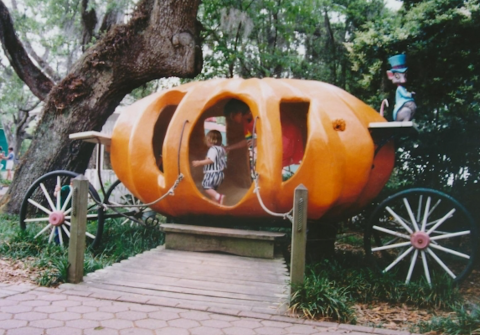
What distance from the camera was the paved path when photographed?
9.95 ft

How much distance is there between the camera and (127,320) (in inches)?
127

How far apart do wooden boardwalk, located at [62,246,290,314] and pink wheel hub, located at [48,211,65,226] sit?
1182mm

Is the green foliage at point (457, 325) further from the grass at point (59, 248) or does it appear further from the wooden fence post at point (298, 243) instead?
the grass at point (59, 248)

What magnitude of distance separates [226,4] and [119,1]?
2555 millimetres

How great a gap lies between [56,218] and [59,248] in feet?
1.25

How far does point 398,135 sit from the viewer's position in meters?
5.31

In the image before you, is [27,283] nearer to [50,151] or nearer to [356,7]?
[50,151]

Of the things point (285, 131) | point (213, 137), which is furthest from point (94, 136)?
point (285, 131)

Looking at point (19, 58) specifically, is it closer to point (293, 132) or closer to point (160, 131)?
point (160, 131)

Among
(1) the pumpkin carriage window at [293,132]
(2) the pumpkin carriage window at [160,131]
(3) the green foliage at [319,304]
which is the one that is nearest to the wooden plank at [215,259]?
(3) the green foliage at [319,304]

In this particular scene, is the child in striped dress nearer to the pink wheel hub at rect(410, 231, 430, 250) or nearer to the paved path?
the pink wheel hub at rect(410, 231, 430, 250)

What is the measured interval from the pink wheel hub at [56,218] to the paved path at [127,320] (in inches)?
66.8

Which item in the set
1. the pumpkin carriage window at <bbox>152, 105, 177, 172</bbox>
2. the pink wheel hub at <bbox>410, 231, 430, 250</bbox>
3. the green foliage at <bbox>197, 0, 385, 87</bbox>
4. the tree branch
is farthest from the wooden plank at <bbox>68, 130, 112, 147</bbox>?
the green foliage at <bbox>197, 0, 385, 87</bbox>

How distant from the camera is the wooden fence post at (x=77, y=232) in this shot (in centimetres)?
411
